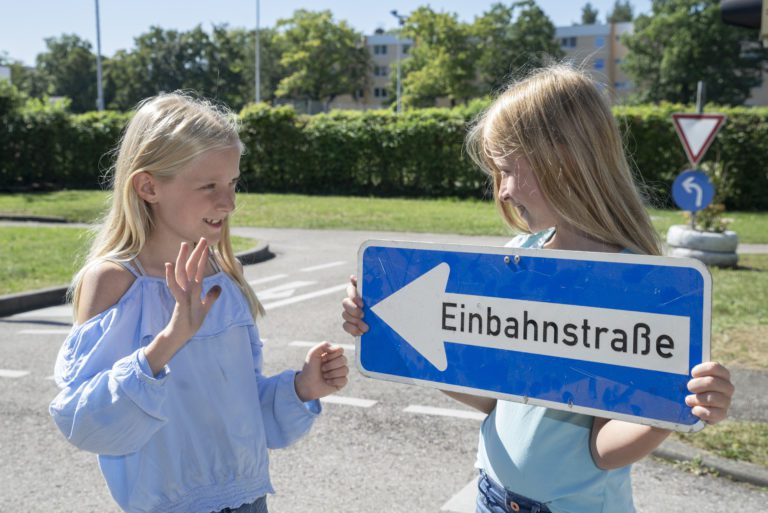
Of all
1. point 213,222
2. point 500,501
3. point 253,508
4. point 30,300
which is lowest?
point 30,300

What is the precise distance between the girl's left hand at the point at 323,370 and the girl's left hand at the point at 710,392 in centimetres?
91

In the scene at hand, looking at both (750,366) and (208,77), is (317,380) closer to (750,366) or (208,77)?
(750,366)

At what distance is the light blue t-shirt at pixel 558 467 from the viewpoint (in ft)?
5.54

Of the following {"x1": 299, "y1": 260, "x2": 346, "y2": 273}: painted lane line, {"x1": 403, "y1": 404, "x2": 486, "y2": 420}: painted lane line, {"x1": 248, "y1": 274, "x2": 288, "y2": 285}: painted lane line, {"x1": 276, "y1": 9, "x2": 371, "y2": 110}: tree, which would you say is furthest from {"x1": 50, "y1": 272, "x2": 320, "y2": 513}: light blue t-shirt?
{"x1": 276, "y1": 9, "x2": 371, "y2": 110}: tree

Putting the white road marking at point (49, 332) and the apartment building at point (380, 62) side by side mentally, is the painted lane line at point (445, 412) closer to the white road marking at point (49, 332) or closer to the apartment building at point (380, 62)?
the white road marking at point (49, 332)

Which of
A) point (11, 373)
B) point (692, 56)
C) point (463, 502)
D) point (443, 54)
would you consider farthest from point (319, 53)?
point (463, 502)

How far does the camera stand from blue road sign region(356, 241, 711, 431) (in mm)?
1410

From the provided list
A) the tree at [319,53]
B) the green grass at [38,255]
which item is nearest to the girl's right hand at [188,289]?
the green grass at [38,255]

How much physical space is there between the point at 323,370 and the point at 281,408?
0.16m

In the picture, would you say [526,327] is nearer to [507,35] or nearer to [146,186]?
[146,186]

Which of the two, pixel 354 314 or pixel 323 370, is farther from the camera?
pixel 323 370

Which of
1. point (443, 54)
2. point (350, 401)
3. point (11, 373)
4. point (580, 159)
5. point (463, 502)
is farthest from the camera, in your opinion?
point (443, 54)

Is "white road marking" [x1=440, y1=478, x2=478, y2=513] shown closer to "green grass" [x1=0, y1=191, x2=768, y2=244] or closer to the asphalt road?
the asphalt road

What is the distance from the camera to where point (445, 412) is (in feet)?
16.4
